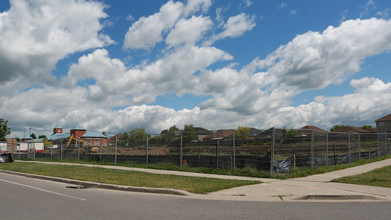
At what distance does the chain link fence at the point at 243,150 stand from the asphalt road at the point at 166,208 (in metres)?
5.82

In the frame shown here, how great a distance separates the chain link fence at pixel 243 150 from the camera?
14891 mm

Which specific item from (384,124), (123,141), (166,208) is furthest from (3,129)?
(384,124)

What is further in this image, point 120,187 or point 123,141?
point 123,141

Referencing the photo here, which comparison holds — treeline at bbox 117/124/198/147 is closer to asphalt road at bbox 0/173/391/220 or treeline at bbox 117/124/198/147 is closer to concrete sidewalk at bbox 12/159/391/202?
concrete sidewalk at bbox 12/159/391/202

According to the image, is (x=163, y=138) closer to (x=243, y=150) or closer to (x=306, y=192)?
(x=243, y=150)

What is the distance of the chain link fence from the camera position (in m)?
14.9

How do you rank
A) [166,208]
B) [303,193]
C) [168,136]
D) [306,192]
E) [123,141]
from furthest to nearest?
[123,141]
[168,136]
[306,192]
[303,193]
[166,208]

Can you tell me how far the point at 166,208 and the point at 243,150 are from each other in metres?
8.61

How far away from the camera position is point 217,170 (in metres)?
15.5

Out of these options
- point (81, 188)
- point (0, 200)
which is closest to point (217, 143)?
point (81, 188)

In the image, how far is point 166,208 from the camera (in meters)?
7.77

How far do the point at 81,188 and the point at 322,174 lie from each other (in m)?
10.1

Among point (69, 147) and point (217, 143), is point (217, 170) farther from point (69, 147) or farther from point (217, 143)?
point (69, 147)

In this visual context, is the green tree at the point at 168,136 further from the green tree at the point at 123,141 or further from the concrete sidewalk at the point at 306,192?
the concrete sidewalk at the point at 306,192
